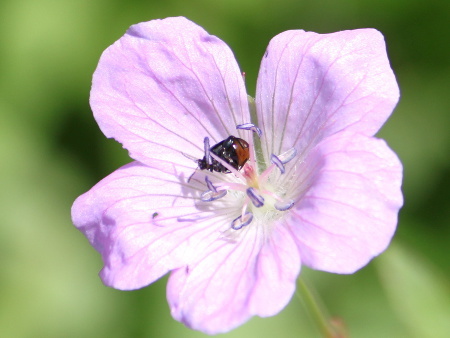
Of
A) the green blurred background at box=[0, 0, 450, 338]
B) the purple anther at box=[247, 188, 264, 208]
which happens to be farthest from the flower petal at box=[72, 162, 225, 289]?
the green blurred background at box=[0, 0, 450, 338]

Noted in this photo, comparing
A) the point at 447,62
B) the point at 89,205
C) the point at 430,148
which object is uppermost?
the point at 89,205

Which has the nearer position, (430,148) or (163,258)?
(163,258)

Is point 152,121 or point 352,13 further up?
point 152,121

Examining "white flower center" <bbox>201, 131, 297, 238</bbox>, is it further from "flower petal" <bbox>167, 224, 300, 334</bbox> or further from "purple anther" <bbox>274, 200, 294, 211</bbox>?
"flower petal" <bbox>167, 224, 300, 334</bbox>

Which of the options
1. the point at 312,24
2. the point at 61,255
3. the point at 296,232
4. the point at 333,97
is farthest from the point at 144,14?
the point at 296,232

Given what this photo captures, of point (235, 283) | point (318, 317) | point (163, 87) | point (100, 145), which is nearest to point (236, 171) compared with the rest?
point (163, 87)

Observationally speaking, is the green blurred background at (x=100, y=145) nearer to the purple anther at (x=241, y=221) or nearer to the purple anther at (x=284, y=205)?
the purple anther at (x=241, y=221)

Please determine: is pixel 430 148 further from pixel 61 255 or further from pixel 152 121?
pixel 61 255
